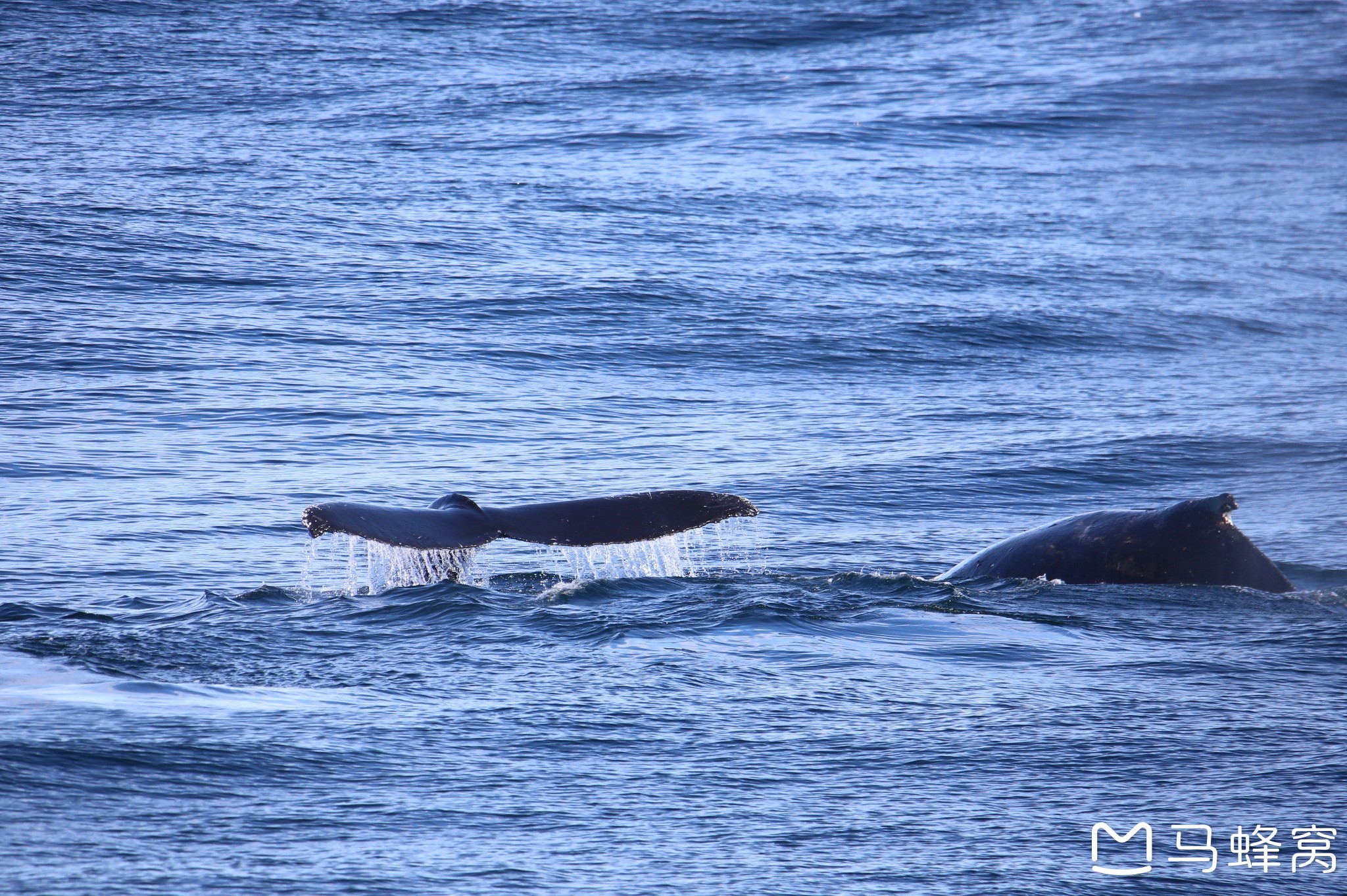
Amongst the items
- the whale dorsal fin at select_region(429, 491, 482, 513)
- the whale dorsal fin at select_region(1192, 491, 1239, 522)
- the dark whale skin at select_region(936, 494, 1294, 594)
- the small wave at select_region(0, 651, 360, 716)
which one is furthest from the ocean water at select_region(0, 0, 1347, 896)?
the whale dorsal fin at select_region(429, 491, 482, 513)

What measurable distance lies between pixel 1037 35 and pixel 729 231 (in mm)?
13537

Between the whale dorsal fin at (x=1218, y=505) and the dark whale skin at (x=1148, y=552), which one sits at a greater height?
the whale dorsal fin at (x=1218, y=505)

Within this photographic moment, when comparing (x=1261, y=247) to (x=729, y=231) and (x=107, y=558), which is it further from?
(x=107, y=558)

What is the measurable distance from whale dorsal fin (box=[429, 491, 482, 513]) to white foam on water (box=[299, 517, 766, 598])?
19 centimetres

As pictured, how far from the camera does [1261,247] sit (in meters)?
A: 21.5

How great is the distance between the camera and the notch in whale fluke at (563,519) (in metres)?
5.91

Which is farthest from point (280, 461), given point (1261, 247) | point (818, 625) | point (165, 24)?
point (1261, 247)

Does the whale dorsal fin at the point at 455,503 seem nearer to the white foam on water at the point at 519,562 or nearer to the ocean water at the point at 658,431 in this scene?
the white foam on water at the point at 519,562

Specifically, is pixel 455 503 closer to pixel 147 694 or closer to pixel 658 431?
pixel 147 694

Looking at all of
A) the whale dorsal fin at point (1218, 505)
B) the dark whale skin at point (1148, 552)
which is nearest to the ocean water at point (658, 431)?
the dark whale skin at point (1148, 552)

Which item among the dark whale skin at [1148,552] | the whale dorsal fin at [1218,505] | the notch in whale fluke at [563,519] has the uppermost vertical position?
the notch in whale fluke at [563,519]

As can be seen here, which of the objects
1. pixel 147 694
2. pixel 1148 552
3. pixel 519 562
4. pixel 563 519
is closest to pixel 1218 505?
pixel 1148 552

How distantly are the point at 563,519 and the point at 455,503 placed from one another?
0.45m

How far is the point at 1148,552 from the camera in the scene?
700cm
